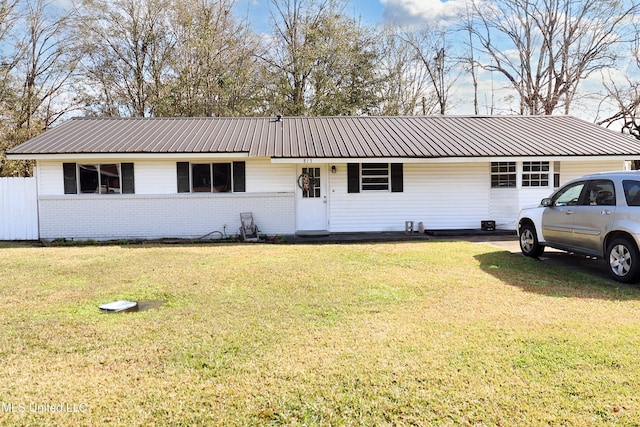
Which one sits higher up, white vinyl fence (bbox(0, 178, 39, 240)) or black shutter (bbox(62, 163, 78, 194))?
black shutter (bbox(62, 163, 78, 194))

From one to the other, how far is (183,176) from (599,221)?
10.6 meters

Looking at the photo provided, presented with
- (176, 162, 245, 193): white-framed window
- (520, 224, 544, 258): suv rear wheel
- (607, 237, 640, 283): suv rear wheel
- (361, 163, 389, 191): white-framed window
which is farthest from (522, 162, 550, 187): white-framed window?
(176, 162, 245, 193): white-framed window

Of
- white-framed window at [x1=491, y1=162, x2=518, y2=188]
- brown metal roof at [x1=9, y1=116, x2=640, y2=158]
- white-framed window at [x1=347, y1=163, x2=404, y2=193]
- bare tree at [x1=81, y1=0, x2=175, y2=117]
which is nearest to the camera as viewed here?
brown metal roof at [x1=9, y1=116, x2=640, y2=158]

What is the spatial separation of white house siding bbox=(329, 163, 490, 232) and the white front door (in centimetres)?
27

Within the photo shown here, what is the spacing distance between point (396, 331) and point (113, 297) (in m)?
4.10

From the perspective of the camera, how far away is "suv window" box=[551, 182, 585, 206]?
24.0ft

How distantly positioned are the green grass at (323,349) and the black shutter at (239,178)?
5439 millimetres

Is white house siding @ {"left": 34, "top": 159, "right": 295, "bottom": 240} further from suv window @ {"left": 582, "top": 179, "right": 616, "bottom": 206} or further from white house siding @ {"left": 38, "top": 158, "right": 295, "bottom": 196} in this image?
suv window @ {"left": 582, "top": 179, "right": 616, "bottom": 206}

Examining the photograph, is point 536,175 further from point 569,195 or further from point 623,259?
point 623,259

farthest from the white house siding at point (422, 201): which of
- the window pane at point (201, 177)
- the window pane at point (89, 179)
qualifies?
the window pane at point (89, 179)

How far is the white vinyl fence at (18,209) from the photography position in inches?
464

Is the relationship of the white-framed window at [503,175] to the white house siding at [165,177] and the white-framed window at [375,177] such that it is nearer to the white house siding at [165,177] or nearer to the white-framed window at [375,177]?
the white-framed window at [375,177]

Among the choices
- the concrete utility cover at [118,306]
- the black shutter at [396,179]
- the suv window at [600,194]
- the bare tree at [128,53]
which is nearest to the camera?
the concrete utility cover at [118,306]

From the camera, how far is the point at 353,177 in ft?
41.2
